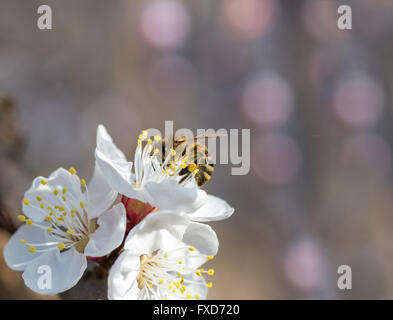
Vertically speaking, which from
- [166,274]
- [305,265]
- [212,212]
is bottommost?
[305,265]

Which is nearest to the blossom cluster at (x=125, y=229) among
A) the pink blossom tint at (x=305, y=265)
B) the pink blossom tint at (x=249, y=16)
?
the pink blossom tint at (x=305, y=265)

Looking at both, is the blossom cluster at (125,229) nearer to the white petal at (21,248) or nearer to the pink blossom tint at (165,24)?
the white petal at (21,248)

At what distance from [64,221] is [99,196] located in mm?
80

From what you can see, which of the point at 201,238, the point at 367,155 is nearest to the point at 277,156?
the point at 367,155

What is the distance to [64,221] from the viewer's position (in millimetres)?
774

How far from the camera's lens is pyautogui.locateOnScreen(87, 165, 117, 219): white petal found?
769 mm

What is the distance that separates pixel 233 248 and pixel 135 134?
788mm

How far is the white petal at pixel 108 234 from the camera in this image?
0.66 m

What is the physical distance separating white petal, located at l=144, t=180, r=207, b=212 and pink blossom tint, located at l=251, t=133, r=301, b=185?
1717mm

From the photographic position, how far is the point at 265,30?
7.93ft

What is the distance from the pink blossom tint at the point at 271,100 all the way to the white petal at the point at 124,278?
1.80 metres

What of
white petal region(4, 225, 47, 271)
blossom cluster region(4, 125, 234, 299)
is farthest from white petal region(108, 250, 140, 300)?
white petal region(4, 225, 47, 271)

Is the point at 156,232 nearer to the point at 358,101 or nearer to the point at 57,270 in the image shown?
the point at 57,270
